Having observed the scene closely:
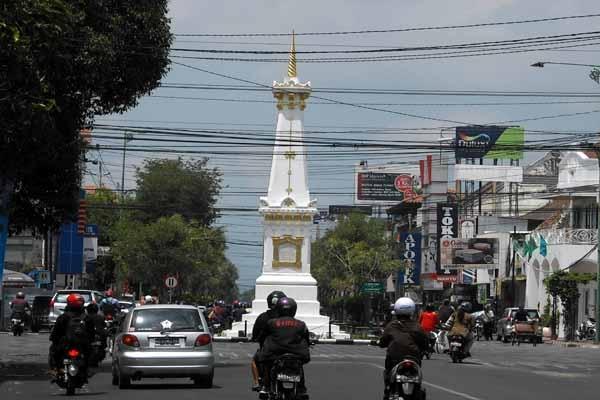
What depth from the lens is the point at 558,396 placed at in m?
25.2

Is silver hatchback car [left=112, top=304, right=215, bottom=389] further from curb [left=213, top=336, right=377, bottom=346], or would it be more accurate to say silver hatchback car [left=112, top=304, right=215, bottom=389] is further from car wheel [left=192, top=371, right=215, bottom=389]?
curb [left=213, top=336, right=377, bottom=346]

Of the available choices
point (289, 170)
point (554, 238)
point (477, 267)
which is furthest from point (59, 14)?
point (477, 267)

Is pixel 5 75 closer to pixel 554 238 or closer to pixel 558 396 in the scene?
pixel 558 396

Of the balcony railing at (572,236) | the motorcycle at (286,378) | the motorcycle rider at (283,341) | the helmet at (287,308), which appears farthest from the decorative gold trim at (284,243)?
the motorcycle at (286,378)

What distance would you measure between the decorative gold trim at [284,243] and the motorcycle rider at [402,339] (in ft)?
149

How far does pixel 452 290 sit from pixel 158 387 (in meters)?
84.3

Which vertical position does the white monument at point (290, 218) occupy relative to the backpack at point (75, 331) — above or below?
above

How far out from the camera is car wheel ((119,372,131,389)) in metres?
25.8

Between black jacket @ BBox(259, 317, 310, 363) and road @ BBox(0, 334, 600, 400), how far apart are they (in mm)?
5318

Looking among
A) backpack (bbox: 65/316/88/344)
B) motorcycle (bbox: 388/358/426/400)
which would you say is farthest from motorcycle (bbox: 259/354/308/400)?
backpack (bbox: 65/316/88/344)

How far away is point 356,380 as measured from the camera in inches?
1139

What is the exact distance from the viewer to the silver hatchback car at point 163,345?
25500mm

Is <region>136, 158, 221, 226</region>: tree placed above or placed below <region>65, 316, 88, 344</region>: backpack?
above

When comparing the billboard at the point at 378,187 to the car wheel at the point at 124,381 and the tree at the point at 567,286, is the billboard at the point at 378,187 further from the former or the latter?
the car wheel at the point at 124,381
